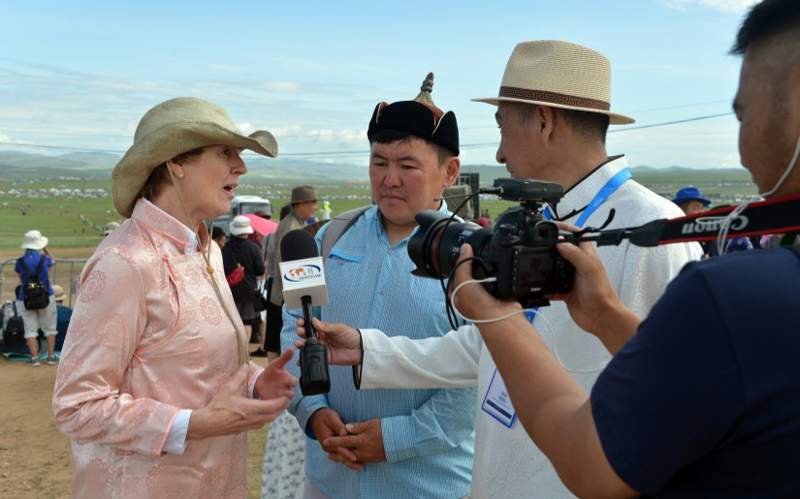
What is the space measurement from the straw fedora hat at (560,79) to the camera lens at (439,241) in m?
0.71

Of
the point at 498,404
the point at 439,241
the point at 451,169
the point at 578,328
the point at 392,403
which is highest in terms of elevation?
the point at 451,169

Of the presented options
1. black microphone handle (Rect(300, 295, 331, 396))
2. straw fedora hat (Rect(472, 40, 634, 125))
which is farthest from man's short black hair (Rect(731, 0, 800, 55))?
black microphone handle (Rect(300, 295, 331, 396))

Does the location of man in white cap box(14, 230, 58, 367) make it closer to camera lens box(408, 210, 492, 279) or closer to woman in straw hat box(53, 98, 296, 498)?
woman in straw hat box(53, 98, 296, 498)

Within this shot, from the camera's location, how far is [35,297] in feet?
35.8

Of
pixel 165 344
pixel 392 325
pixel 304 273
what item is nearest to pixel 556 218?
pixel 304 273

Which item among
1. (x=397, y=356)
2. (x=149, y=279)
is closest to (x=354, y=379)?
(x=397, y=356)

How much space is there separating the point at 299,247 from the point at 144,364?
90cm

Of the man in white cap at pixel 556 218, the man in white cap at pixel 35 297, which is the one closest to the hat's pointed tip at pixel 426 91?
the man in white cap at pixel 556 218

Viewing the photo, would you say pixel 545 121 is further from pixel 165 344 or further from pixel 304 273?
pixel 165 344

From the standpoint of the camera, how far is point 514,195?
161 centimetres

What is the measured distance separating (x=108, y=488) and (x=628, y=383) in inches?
76.0

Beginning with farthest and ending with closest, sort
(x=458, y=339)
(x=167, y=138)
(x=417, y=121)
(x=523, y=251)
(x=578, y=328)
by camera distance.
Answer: (x=417, y=121)
(x=458, y=339)
(x=167, y=138)
(x=578, y=328)
(x=523, y=251)

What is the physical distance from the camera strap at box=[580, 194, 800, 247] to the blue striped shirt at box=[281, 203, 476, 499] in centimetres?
144

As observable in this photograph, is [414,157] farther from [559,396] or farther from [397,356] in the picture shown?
[559,396]
